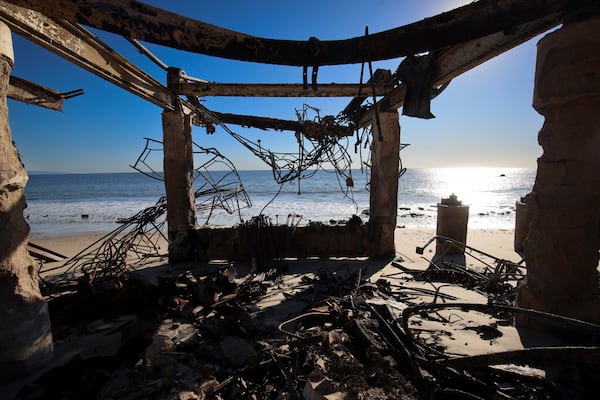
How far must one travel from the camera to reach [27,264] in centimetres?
243

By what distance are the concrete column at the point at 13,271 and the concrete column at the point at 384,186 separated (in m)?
5.59

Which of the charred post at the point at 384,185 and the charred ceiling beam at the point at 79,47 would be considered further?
the charred post at the point at 384,185

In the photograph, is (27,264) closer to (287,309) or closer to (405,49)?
(287,309)

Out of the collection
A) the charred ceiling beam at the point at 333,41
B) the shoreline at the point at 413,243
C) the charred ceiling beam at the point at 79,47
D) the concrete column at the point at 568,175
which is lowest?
the shoreline at the point at 413,243

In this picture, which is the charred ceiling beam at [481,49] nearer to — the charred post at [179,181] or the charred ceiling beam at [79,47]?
the charred ceiling beam at [79,47]

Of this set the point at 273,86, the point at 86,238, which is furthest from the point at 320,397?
the point at 86,238

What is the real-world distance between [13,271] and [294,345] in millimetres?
2580

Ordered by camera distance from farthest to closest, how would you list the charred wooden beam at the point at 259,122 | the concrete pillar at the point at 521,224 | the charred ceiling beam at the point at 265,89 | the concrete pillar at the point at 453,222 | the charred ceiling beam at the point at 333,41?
the charred wooden beam at the point at 259,122, the concrete pillar at the point at 521,224, the concrete pillar at the point at 453,222, the charred ceiling beam at the point at 265,89, the charred ceiling beam at the point at 333,41

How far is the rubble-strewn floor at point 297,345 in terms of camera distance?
193cm

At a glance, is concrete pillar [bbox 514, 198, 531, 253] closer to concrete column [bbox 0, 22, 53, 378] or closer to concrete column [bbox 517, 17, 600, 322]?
concrete column [bbox 517, 17, 600, 322]

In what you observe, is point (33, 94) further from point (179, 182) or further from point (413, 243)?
point (413, 243)

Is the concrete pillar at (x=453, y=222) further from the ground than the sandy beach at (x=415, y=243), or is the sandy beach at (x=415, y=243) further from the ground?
the concrete pillar at (x=453, y=222)

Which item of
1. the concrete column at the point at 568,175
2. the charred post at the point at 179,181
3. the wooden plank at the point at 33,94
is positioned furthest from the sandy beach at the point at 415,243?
the wooden plank at the point at 33,94

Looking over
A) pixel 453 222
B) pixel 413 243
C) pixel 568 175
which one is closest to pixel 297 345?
pixel 568 175
